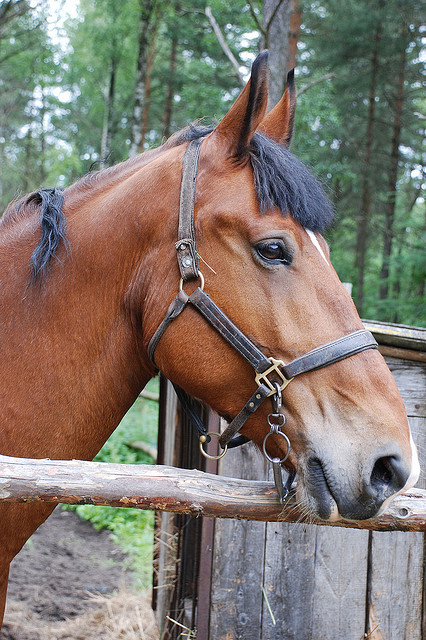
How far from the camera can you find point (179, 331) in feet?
5.85

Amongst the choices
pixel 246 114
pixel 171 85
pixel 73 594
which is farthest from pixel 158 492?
pixel 171 85

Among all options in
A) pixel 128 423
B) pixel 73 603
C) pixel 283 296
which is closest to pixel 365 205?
pixel 128 423

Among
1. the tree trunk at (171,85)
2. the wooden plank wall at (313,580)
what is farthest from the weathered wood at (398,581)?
the tree trunk at (171,85)

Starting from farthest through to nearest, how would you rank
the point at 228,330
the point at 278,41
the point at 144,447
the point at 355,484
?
1. the point at 144,447
2. the point at 278,41
3. the point at 228,330
4. the point at 355,484

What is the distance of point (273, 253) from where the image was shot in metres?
1.71

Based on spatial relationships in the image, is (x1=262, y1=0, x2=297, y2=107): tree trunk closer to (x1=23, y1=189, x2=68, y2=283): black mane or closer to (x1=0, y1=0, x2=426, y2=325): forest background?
(x1=0, y1=0, x2=426, y2=325): forest background

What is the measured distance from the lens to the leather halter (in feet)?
5.24

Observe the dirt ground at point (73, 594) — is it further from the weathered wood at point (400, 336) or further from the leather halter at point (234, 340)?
the leather halter at point (234, 340)

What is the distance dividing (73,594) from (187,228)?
15.1 ft

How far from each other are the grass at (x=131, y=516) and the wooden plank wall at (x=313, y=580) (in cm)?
296

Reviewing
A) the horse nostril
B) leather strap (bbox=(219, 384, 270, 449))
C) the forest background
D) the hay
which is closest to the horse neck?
leather strap (bbox=(219, 384, 270, 449))

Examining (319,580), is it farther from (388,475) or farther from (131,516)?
(131,516)

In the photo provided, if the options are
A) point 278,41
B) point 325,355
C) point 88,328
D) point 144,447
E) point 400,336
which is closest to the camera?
point 325,355

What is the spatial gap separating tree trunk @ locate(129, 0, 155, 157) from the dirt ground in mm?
8798
